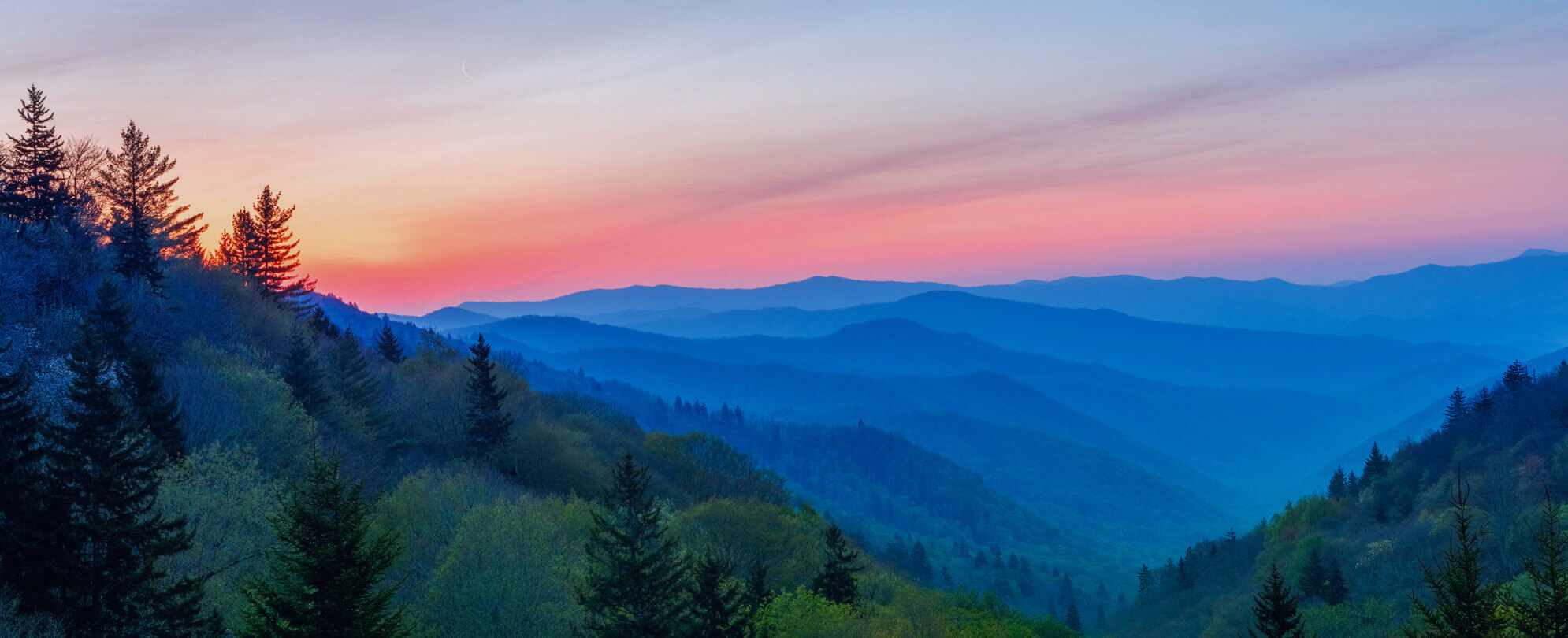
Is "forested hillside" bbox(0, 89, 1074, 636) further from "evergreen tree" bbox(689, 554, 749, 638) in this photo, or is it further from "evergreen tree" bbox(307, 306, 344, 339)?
"evergreen tree" bbox(307, 306, 344, 339)

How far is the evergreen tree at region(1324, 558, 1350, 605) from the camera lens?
2768 inches

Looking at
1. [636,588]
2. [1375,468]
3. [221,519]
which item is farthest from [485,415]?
[1375,468]

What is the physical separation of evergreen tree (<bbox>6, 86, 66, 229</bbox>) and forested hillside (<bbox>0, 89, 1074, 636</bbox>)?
0.13 m

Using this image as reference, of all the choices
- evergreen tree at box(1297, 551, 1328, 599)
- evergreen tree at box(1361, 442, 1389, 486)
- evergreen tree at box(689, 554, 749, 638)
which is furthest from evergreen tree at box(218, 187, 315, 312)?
evergreen tree at box(1361, 442, 1389, 486)

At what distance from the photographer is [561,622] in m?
30.9

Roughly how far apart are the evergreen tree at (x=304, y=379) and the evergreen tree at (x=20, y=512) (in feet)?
92.7

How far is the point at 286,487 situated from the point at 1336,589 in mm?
76431

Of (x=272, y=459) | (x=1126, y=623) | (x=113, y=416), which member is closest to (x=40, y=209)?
(x=272, y=459)

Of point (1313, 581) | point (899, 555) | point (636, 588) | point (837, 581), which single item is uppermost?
point (636, 588)

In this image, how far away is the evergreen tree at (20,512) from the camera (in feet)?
65.1

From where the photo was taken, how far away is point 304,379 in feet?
165

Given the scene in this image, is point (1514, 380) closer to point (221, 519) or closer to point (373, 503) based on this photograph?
point (373, 503)

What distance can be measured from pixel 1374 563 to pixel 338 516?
8277 cm

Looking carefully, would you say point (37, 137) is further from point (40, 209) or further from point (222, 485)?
point (222, 485)
